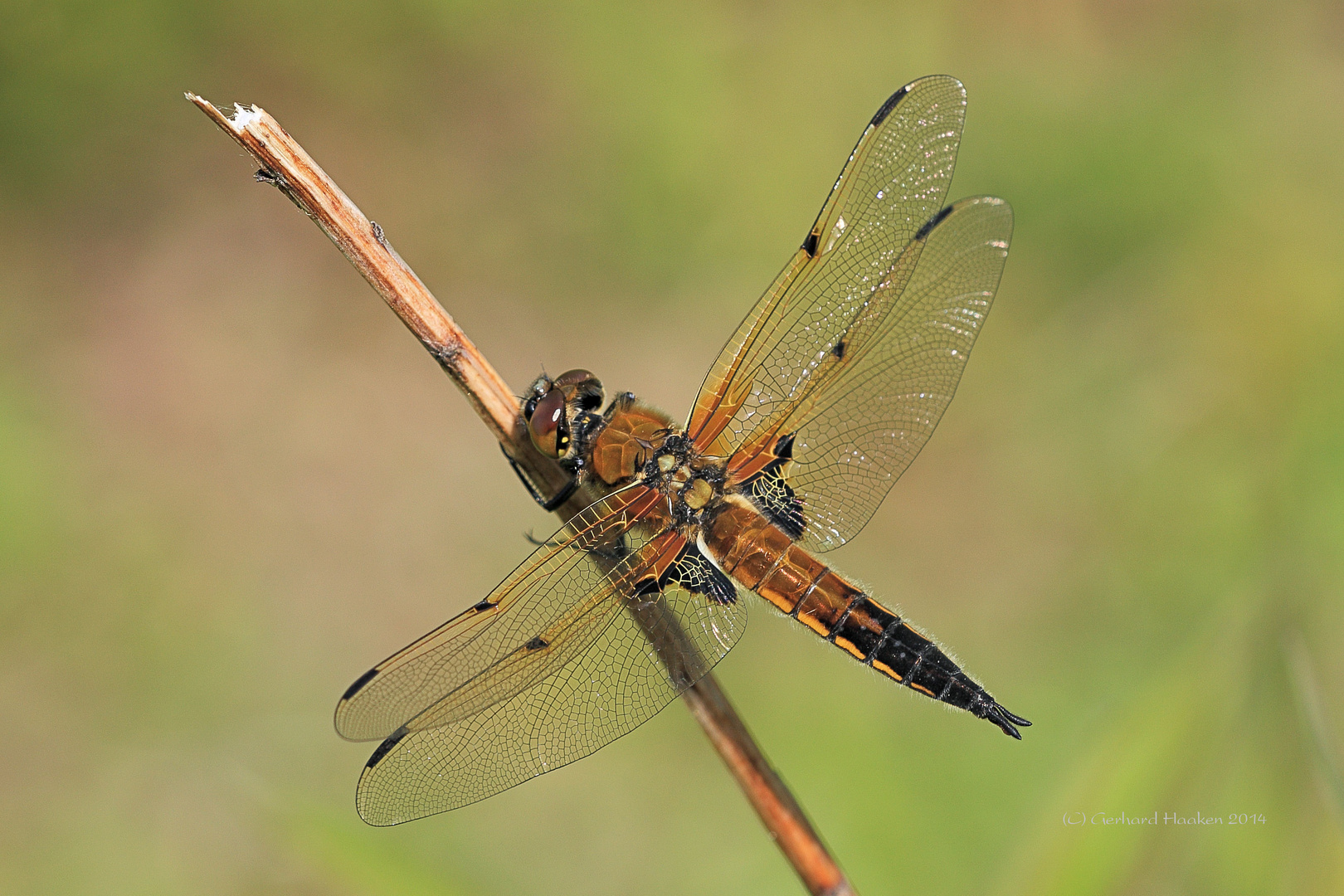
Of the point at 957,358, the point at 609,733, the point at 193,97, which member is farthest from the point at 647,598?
the point at 193,97

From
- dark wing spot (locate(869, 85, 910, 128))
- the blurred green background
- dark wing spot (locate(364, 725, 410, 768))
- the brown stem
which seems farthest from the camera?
the blurred green background

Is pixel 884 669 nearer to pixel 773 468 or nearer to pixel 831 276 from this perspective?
pixel 773 468

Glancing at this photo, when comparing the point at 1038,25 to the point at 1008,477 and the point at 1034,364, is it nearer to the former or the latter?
the point at 1034,364

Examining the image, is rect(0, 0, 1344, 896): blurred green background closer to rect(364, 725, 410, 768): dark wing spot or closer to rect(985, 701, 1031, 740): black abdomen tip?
rect(985, 701, 1031, 740): black abdomen tip

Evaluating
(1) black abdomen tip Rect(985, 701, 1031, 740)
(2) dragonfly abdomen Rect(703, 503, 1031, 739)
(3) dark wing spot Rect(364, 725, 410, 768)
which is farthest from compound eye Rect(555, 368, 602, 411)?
(1) black abdomen tip Rect(985, 701, 1031, 740)

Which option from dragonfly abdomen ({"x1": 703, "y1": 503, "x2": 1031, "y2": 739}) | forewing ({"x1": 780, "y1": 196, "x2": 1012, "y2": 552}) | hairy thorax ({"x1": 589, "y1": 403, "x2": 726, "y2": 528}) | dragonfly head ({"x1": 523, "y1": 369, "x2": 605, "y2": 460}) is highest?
dragonfly head ({"x1": 523, "y1": 369, "x2": 605, "y2": 460})

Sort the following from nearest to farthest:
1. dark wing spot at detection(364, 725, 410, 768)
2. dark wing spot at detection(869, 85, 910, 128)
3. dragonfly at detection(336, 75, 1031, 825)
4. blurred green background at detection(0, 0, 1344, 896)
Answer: dark wing spot at detection(364, 725, 410, 768), dragonfly at detection(336, 75, 1031, 825), dark wing spot at detection(869, 85, 910, 128), blurred green background at detection(0, 0, 1344, 896)

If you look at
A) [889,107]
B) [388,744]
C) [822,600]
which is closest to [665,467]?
[822,600]
